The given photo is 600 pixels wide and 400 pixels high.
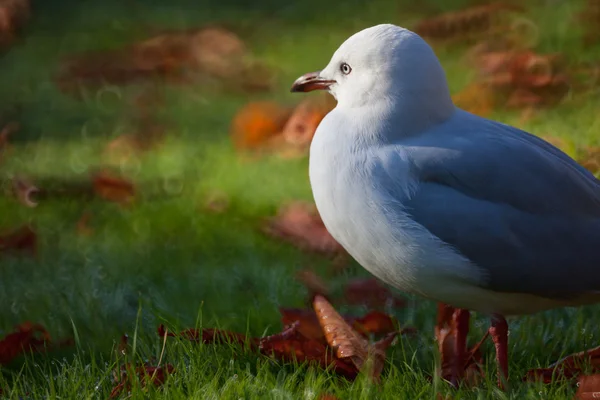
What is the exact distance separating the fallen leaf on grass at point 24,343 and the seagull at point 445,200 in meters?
1.16

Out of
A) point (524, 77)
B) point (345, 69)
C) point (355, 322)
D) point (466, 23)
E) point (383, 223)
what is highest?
point (345, 69)

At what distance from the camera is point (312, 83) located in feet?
11.2

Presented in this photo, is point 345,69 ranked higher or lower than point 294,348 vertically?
higher

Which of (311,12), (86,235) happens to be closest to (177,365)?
(86,235)

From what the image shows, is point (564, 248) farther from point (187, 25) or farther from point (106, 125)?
point (187, 25)

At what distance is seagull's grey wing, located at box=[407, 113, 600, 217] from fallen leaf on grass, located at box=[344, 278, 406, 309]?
101cm

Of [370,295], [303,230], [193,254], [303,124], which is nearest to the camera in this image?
[370,295]

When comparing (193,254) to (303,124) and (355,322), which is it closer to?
(355,322)

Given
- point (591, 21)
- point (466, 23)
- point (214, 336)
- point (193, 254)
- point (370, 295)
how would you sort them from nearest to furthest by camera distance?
1. point (214, 336)
2. point (370, 295)
3. point (193, 254)
4. point (591, 21)
5. point (466, 23)

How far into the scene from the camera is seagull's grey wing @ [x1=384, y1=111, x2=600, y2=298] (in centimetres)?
294

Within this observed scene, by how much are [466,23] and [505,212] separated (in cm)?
628

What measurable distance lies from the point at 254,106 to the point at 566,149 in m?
2.69

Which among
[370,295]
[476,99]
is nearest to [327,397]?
[370,295]

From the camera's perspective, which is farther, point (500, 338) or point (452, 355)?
point (452, 355)
